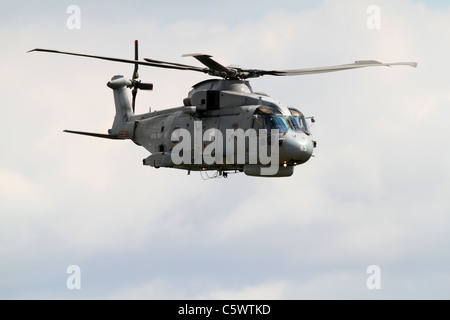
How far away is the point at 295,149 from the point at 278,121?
1.59 m

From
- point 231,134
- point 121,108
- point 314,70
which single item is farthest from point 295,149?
point 121,108

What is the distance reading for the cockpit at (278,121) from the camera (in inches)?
1679

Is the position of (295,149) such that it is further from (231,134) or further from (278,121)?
(231,134)

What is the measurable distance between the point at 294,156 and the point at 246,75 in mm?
5556

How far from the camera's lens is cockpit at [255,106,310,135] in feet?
140

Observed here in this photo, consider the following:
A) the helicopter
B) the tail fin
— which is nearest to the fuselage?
the helicopter

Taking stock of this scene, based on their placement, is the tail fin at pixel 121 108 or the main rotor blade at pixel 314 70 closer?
the main rotor blade at pixel 314 70

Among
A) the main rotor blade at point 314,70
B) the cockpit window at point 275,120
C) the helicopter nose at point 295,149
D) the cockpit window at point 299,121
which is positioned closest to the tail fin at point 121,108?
the main rotor blade at point 314,70

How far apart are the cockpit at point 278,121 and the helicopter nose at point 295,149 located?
0.60m

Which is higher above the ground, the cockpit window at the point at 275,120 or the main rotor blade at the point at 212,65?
the main rotor blade at the point at 212,65

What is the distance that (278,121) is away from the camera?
4281cm

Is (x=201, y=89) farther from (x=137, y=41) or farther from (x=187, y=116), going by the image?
(x=137, y=41)

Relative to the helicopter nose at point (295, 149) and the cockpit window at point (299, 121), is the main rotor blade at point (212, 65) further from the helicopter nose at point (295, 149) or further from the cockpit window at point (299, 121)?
the helicopter nose at point (295, 149)

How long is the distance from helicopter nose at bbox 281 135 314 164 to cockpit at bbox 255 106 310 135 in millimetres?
602
